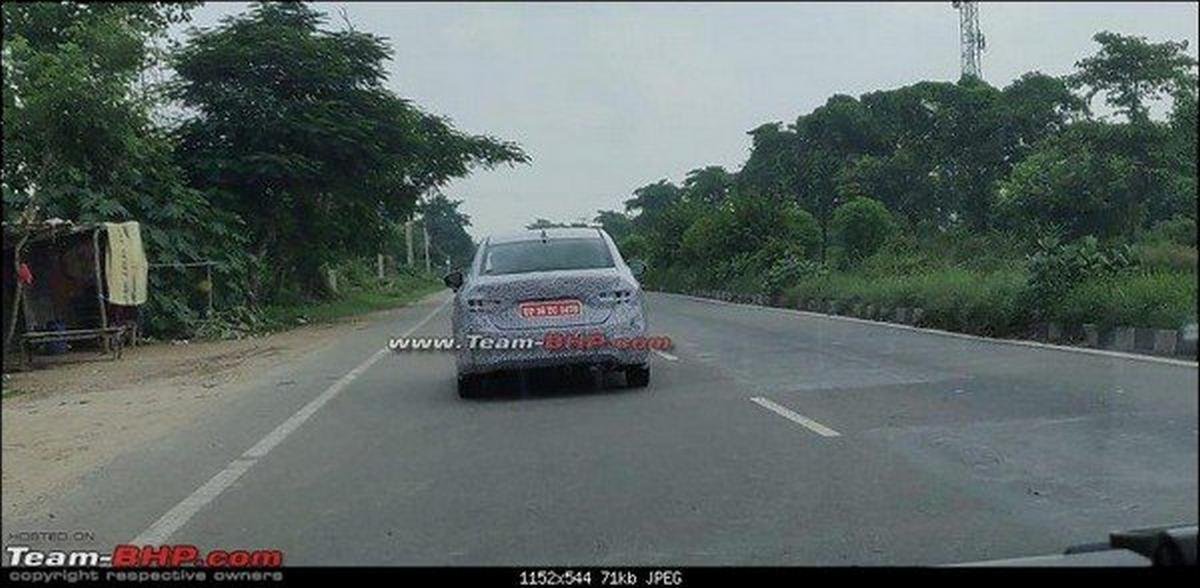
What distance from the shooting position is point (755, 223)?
40.4 m

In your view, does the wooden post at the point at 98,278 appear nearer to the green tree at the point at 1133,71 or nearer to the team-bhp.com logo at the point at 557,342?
the team-bhp.com logo at the point at 557,342

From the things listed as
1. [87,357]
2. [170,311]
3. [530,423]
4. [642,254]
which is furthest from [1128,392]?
[642,254]

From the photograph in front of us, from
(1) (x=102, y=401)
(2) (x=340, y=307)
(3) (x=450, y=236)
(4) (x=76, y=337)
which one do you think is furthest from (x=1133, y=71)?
(3) (x=450, y=236)

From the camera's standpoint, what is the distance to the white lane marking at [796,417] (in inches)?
328

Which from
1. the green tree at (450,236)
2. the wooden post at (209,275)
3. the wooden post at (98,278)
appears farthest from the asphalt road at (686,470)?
the green tree at (450,236)

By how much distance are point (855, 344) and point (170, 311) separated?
1347cm

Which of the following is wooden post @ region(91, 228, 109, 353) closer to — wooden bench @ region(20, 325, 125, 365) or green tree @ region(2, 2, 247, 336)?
wooden bench @ region(20, 325, 125, 365)

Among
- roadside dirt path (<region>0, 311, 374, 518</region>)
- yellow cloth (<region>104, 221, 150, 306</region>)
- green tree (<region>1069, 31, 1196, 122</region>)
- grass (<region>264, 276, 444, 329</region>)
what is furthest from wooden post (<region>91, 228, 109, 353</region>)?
green tree (<region>1069, 31, 1196, 122</region>)

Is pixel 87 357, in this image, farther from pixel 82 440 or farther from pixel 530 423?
pixel 530 423

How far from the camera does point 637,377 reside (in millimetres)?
11461

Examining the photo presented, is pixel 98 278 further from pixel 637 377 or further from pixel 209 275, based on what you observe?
pixel 637 377

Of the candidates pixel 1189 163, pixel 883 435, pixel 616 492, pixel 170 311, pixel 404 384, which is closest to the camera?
pixel 1189 163

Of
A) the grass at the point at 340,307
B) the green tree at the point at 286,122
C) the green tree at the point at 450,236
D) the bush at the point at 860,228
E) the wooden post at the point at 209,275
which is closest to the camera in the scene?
the bush at the point at 860,228

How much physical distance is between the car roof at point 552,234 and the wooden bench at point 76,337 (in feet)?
28.2
